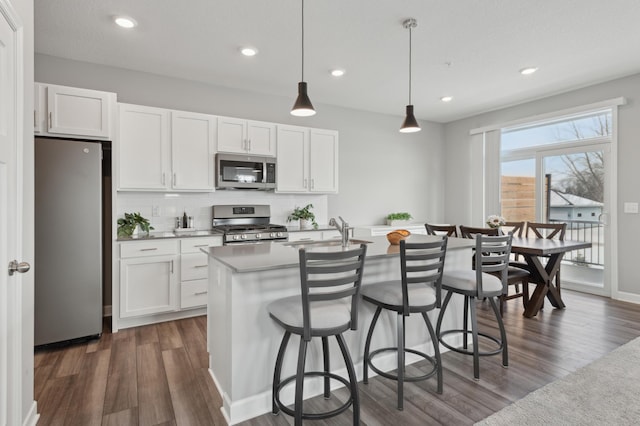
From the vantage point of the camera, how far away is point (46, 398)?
2180 millimetres

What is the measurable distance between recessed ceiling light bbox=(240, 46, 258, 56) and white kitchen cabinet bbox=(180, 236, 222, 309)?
6.35 feet

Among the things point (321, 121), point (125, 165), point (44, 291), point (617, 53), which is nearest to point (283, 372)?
point (44, 291)

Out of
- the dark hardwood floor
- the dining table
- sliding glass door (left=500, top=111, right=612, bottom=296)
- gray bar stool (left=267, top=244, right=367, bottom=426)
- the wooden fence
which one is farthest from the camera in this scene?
the wooden fence

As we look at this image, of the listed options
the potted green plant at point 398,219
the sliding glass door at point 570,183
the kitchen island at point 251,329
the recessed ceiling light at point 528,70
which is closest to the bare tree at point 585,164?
the sliding glass door at point 570,183

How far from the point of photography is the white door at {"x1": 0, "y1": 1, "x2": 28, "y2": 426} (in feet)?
5.13

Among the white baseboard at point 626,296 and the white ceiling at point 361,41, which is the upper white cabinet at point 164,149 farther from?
the white baseboard at point 626,296

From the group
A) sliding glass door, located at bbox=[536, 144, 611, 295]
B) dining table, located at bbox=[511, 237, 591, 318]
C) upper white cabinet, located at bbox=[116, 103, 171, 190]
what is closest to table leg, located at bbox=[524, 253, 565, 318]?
dining table, located at bbox=[511, 237, 591, 318]

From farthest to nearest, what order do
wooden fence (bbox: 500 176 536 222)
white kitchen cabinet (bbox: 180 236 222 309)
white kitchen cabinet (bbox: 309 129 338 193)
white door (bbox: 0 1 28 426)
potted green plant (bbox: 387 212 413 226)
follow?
potted green plant (bbox: 387 212 413 226), wooden fence (bbox: 500 176 536 222), white kitchen cabinet (bbox: 309 129 338 193), white kitchen cabinet (bbox: 180 236 222 309), white door (bbox: 0 1 28 426)

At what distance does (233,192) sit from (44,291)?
2.19m

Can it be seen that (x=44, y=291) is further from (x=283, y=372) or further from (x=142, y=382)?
(x=283, y=372)

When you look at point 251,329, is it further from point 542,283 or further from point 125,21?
point 542,283

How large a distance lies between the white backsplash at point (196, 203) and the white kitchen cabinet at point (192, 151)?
0.33 metres

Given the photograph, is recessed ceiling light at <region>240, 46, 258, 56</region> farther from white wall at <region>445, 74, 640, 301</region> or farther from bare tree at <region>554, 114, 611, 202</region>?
bare tree at <region>554, 114, 611, 202</region>

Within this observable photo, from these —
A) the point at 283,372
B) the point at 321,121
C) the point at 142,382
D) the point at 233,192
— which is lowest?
the point at 142,382
